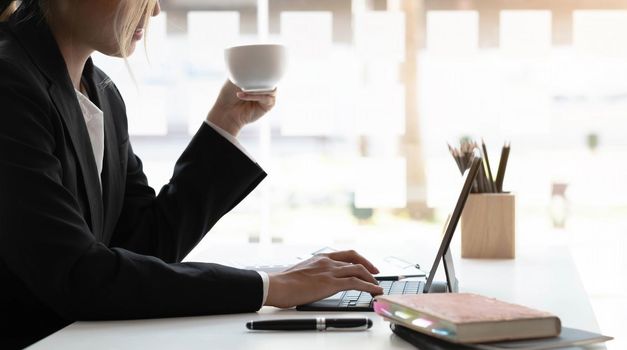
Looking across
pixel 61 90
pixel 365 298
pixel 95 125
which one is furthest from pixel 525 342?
pixel 95 125

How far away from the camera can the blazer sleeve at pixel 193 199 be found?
1804 millimetres

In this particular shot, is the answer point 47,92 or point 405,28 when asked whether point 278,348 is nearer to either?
point 47,92

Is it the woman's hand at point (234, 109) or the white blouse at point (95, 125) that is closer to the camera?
the white blouse at point (95, 125)

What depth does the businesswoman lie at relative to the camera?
1.28 meters

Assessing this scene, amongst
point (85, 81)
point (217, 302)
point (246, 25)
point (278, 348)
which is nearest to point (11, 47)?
point (85, 81)

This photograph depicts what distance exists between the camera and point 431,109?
12.5 feet

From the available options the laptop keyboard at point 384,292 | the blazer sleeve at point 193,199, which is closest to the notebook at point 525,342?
the laptop keyboard at point 384,292

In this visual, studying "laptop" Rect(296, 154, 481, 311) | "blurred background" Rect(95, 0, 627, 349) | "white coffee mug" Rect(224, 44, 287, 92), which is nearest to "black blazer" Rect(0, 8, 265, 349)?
"laptop" Rect(296, 154, 481, 311)

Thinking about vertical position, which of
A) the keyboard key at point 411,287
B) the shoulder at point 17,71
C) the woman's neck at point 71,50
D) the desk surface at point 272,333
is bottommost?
the desk surface at point 272,333

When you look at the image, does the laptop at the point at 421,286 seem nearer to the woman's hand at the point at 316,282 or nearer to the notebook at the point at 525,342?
the woman's hand at the point at 316,282

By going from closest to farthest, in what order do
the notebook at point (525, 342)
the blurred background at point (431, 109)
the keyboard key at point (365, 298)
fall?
the notebook at point (525, 342), the keyboard key at point (365, 298), the blurred background at point (431, 109)

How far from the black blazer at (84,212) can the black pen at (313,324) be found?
0.15 m

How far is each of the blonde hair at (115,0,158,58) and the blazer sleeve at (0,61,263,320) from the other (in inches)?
13.3

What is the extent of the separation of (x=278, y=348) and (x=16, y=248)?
44 centimetres
